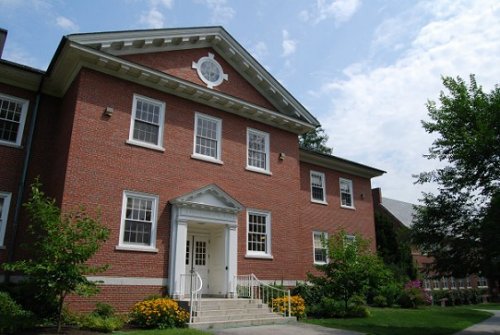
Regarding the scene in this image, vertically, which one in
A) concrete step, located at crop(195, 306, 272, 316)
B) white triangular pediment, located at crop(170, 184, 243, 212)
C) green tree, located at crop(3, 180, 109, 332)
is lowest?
concrete step, located at crop(195, 306, 272, 316)

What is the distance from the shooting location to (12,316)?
415 inches

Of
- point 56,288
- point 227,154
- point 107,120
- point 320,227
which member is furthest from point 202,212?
point 320,227

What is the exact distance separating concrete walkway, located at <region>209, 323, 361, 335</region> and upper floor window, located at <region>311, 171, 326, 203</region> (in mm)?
10996

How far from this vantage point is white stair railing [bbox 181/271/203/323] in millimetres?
12766

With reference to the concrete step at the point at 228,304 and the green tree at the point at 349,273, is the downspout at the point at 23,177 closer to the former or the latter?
the concrete step at the point at 228,304

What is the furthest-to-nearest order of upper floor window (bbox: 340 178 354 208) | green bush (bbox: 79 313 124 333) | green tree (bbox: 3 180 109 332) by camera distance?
upper floor window (bbox: 340 178 354 208), green bush (bbox: 79 313 124 333), green tree (bbox: 3 180 109 332)

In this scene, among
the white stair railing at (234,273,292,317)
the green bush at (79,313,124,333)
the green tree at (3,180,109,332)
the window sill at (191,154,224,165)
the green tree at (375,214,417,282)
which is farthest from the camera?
the green tree at (375,214,417,282)

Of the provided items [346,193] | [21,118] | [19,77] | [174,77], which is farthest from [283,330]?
[346,193]

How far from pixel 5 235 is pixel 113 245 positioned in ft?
12.5

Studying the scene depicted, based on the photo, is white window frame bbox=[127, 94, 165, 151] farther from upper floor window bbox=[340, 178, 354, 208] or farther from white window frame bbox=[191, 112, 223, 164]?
upper floor window bbox=[340, 178, 354, 208]

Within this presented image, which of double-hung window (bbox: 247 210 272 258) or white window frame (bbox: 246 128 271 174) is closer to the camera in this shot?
double-hung window (bbox: 247 210 272 258)

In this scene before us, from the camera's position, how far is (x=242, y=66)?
18797mm

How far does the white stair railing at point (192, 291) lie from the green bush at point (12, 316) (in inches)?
171

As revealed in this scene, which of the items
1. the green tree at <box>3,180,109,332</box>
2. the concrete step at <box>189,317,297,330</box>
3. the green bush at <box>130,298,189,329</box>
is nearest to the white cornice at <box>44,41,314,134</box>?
the green tree at <box>3,180,109,332</box>
